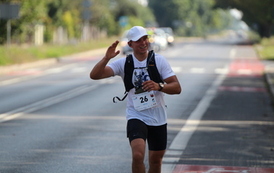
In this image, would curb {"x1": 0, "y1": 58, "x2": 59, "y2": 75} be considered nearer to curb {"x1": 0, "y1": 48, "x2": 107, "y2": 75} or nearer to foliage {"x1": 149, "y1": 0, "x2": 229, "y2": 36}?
curb {"x1": 0, "y1": 48, "x2": 107, "y2": 75}

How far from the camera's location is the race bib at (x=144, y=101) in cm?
668

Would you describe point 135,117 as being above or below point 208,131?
above

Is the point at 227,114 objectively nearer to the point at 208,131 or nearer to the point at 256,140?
the point at 208,131

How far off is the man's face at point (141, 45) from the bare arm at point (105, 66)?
6.7 inches

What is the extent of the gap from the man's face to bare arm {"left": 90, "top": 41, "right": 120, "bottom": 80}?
0.17 metres

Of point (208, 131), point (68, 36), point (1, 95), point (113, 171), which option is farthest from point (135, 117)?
point (68, 36)

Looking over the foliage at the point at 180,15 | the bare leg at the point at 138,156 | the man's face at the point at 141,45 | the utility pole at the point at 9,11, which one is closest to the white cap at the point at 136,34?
the man's face at the point at 141,45

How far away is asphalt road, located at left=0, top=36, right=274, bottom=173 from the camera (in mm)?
9477

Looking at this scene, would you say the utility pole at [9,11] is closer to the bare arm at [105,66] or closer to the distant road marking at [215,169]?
the distant road marking at [215,169]

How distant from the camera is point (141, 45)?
668 centimetres

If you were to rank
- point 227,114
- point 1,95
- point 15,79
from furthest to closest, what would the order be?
point 15,79 → point 1,95 → point 227,114

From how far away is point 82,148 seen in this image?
34.4 feet

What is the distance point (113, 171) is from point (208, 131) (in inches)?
166

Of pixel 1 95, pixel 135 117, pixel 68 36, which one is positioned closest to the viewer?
pixel 135 117
